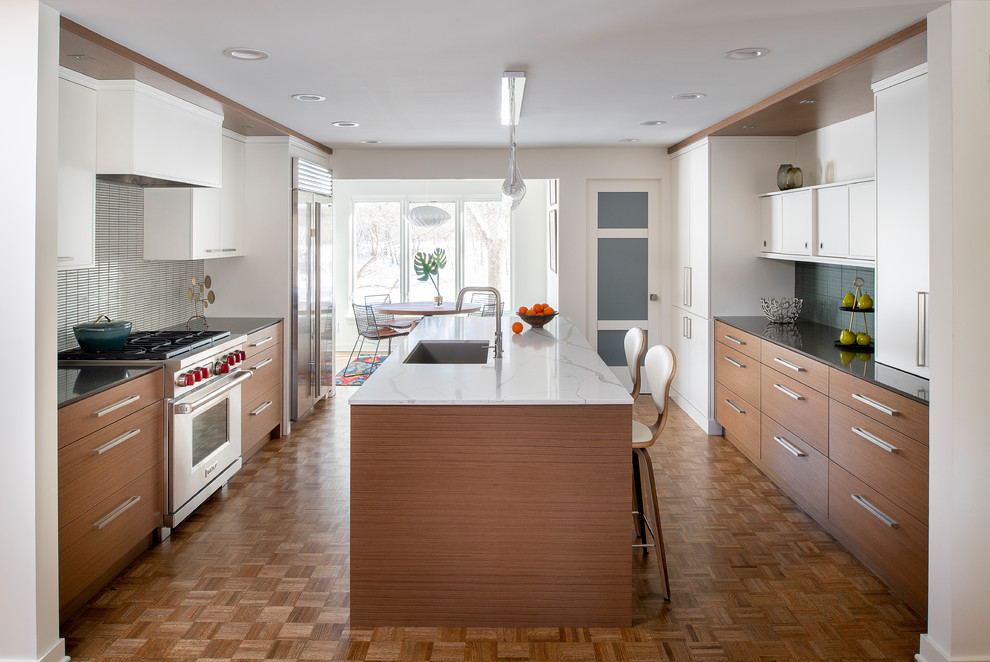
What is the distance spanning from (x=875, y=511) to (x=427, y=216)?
633cm

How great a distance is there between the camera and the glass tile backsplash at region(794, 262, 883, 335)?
4.86 metres

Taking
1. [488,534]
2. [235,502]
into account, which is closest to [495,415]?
[488,534]

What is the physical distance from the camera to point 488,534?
2824mm

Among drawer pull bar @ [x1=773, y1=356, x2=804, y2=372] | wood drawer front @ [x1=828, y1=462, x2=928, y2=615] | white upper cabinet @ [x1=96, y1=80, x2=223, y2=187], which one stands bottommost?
wood drawer front @ [x1=828, y1=462, x2=928, y2=615]

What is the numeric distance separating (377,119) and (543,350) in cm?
230

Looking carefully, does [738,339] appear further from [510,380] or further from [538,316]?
[510,380]

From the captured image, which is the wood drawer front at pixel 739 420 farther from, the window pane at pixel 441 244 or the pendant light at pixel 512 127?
the window pane at pixel 441 244

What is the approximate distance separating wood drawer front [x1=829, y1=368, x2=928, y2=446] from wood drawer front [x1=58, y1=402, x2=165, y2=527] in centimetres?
318

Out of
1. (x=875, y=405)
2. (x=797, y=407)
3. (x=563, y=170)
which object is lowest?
(x=797, y=407)

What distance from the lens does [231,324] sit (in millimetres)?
5414

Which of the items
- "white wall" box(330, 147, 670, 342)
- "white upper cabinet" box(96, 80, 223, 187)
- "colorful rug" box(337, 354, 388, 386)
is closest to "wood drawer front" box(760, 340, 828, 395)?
"white wall" box(330, 147, 670, 342)

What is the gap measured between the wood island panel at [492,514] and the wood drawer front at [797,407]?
1.53 m

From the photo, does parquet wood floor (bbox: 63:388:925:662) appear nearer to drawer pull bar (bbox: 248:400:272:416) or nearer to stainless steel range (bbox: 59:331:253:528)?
stainless steel range (bbox: 59:331:253:528)
